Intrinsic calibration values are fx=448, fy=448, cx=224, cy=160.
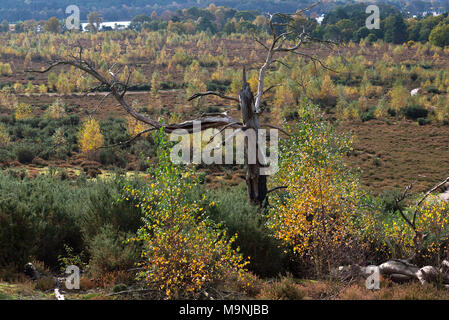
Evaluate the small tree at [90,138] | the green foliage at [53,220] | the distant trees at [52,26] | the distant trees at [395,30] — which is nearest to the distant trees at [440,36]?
the distant trees at [395,30]

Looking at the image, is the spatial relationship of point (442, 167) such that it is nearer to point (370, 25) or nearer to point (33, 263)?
point (33, 263)

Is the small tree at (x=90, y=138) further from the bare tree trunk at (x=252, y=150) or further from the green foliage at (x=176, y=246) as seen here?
the green foliage at (x=176, y=246)

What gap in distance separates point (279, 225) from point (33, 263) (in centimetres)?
454

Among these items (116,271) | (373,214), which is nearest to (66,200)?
(116,271)

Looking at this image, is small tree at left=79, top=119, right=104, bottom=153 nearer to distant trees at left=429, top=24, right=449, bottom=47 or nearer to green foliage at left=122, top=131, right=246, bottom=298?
green foliage at left=122, top=131, right=246, bottom=298

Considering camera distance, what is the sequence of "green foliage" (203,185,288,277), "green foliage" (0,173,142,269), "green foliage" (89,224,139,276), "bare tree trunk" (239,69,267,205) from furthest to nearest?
1. "bare tree trunk" (239,69,267,205)
2. "green foliage" (203,185,288,277)
3. "green foliage" (0,173,142,269)
4. "green foliage" (89,224,139,276)

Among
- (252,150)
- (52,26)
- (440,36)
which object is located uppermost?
(52,26)

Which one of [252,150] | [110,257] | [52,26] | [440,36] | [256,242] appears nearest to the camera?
[110,257]

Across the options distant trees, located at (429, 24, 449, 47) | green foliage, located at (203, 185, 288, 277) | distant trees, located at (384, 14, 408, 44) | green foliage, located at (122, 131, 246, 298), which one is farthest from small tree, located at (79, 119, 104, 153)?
distant trees, located at (384, 14, 408, 44)

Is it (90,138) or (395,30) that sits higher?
(395,30)

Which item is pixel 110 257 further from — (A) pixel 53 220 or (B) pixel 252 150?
(B) pixel 252 150

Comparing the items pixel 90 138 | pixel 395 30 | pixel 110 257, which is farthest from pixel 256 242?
pixel 395 30

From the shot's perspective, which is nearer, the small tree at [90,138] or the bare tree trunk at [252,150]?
the bare tree trunk at [252,150]

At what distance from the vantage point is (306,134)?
31.9ft
